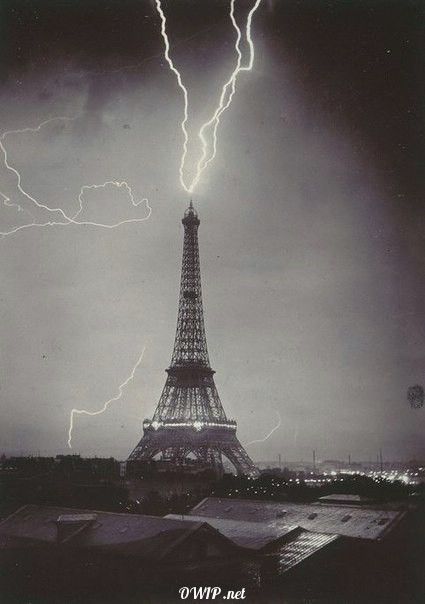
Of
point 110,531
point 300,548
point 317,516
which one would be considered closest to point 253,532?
point 300,548

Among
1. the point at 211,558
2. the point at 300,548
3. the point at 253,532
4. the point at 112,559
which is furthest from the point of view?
the point at 253,532

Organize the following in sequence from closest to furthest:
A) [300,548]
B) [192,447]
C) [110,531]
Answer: [300,548] < [110,531] < [192,447]

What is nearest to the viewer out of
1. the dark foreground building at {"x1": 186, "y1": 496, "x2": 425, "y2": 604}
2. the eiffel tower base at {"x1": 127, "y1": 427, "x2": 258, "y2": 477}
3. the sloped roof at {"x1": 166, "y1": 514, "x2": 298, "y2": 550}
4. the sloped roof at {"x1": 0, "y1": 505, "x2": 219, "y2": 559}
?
Answer: the sloped roof at {"x1": 0, "y1": 505, "x2": 219, "y2": 559}

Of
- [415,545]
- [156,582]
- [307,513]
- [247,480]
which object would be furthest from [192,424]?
[156,582]

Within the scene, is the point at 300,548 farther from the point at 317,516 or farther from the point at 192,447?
the point at 192,447

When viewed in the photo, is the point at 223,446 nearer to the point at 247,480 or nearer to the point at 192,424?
the point at 192,424

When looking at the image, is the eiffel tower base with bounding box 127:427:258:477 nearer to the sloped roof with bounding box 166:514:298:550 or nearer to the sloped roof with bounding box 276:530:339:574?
the sloped roof with bounding box 166:514:298:550

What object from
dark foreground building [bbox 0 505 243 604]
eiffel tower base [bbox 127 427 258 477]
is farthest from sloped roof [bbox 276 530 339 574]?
eiffel tower base [bbox 127 427 258 477]

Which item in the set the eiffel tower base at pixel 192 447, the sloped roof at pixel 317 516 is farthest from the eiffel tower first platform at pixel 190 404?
the sloped roof at pixel 317 516
